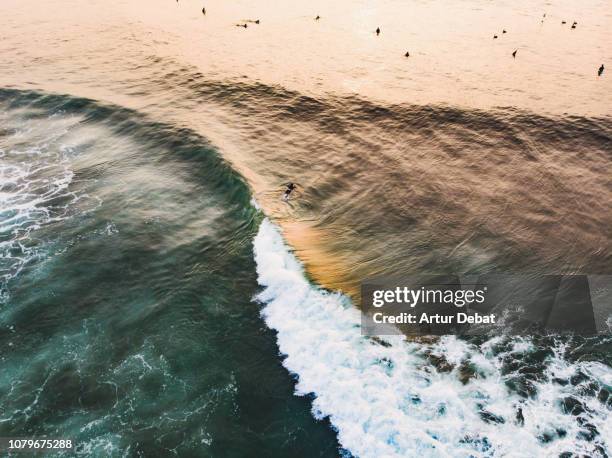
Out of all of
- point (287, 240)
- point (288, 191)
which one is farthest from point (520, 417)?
point (288, 191)

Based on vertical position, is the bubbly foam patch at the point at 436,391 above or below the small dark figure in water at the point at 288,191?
below

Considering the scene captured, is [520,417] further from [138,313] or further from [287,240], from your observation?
[138,313]

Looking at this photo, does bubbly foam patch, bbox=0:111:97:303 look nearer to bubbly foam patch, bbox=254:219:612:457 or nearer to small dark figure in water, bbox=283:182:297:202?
small dark figure in water, bbox=283:182:297:202

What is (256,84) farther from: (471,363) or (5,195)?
(471,363)

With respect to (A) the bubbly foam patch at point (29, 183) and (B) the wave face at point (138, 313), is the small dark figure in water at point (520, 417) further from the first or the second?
(A) the bubbly foam patch at point (29, 183)

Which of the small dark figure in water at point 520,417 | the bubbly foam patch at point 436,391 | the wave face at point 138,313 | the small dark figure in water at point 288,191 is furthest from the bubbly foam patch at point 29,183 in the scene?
the small dark figure in water at point 520,417

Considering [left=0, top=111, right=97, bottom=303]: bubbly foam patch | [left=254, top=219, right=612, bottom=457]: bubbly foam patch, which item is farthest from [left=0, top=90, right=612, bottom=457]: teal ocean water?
[left=0, top=111, right=97, bottom=303]: bubbly foam patch
